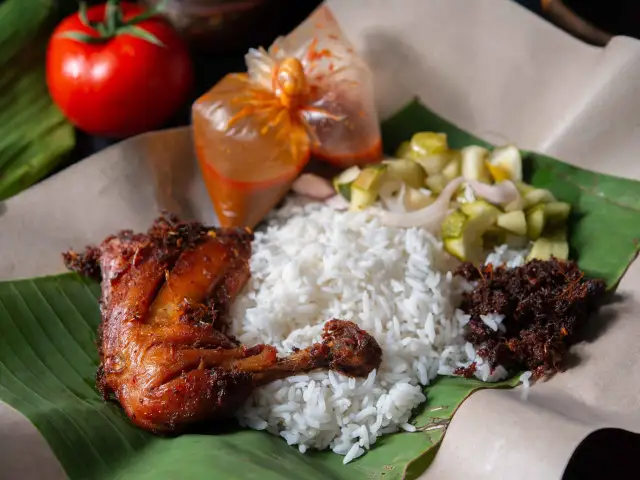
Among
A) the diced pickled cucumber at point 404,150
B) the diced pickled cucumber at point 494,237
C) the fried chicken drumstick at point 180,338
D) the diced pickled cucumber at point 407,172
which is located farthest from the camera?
the diced pickled cucumber at point 404,150

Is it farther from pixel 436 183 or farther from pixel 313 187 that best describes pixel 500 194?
pixel 313 187

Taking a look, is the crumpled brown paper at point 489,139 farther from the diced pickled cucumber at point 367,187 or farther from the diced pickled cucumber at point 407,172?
the diced pickled cucumber at point 367,187

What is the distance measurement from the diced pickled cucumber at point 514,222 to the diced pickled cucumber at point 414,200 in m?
0.33

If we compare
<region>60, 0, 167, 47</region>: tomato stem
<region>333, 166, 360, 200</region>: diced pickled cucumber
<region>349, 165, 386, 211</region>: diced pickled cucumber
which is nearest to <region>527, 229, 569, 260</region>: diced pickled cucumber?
<region>349, 165, 386, 211</region>: diced pickled cucumber

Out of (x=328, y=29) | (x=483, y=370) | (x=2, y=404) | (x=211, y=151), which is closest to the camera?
(x=2, y=404)

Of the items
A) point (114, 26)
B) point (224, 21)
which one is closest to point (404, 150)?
point (224, 21)

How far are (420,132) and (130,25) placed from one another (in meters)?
Result: 1.59

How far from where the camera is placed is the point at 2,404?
1941 mm

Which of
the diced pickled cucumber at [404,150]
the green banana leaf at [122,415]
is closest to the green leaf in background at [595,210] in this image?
the green banana leaf at [122,415]

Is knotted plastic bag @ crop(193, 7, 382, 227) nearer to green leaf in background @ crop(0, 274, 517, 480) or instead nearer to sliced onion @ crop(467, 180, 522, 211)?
sliced onion @ crop(467, 180, 522, 211)

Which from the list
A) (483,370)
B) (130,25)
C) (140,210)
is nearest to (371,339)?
(483,370)

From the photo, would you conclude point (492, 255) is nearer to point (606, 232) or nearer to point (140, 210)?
point (606, 232)

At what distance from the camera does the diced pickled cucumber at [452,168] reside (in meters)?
2.98

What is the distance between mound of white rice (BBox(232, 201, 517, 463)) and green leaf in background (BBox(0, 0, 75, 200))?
1.26 metres
